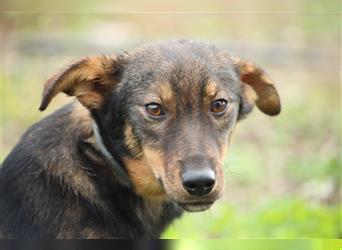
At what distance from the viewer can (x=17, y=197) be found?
4.99m

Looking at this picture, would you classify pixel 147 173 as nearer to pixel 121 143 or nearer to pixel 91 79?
pixel 121 143

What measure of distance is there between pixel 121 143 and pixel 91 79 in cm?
52

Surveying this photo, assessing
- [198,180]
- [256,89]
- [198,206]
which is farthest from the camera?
[256,89]

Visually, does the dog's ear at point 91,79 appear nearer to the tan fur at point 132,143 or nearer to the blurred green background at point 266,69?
the tan fur at point 132,143

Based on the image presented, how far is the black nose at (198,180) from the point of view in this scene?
4504 mm

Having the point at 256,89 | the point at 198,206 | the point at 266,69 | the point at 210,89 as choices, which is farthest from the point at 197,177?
the point at 266,69

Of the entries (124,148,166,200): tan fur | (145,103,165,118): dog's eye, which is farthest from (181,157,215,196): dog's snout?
(145,103,165,118): dog's eye

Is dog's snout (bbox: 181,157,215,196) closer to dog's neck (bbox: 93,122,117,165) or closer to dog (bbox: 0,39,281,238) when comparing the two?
dog (bbox: 0,39,281,238)

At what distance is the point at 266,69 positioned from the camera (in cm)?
1073

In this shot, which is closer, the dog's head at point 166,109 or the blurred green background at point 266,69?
the dog's head at point 166,109

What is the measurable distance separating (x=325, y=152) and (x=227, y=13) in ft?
13.0

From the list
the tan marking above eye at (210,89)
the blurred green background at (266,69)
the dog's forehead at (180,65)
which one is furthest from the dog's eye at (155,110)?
the blurred green background at (266,69)

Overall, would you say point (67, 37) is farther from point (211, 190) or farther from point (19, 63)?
point (211, 190)

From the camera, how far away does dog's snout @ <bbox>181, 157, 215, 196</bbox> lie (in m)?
4.51
